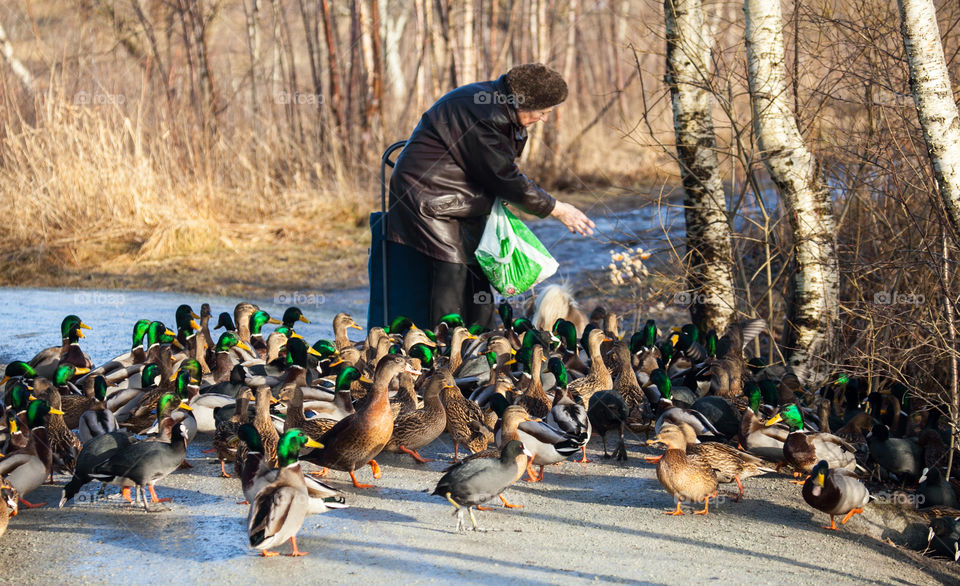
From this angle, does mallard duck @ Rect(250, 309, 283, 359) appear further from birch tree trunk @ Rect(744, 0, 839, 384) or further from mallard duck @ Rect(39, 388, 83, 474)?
birch tree trunk @ Rect(744, 0, 839, 384)

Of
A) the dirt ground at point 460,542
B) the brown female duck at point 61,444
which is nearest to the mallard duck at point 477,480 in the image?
the dirt ground at point 460,542

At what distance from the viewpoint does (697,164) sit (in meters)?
8.50

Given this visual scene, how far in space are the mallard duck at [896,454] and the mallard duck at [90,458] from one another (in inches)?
174


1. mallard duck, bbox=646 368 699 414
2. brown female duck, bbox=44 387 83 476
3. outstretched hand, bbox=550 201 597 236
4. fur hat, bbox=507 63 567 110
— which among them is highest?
fur hat, bbox=507 63 567 110

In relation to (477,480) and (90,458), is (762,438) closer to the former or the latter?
(477,480)

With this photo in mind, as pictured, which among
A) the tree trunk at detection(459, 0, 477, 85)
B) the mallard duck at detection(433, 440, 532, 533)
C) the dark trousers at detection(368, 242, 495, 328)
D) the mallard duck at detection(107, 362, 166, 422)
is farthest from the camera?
the tree trunk at detection(459, 0, 477, 85)

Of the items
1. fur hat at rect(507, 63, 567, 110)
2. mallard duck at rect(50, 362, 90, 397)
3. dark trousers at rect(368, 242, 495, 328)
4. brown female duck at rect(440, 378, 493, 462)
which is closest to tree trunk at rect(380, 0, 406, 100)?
dark trousers at rect(368, 242, 495, 328)

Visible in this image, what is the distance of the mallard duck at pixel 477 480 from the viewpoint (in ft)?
16.7

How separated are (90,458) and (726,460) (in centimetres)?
337

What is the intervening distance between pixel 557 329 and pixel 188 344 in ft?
9.91

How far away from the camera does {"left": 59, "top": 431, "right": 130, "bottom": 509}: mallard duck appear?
538 centimetres

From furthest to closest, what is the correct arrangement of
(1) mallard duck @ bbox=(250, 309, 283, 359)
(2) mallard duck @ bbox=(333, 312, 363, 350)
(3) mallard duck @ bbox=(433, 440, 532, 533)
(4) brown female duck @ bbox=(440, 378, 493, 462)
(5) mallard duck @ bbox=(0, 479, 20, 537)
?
1. (1) mallard duck @ bbox=(250, 309, 283, 359)
2. (2) mallard duck @ bbox=(333, 312, 363, 350)
3. (4) brown female duck @ bbox=(440, 378, 493, 462)
4. (3) mallard duck @ bbox=(433, 440, 532, 533)
5. (5) mallard duck @ bbox=(0, 479, 20, 537)

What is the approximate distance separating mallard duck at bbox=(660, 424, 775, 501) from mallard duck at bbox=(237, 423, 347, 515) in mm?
1827

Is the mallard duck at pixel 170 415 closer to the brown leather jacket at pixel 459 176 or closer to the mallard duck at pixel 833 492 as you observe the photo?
the brown leather jacket at pixel 459 176
